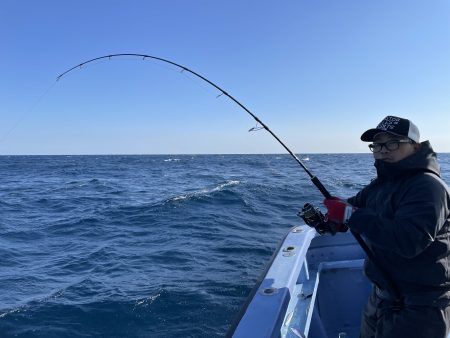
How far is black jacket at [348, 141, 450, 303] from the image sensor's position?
1967 mm

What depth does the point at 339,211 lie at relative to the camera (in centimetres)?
238

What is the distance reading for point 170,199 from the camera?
51.9 ft

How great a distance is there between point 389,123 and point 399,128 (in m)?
0.07

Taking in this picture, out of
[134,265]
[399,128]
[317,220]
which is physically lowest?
[134,265]

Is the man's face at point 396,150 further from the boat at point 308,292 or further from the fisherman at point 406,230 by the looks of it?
the boat at point 308,292

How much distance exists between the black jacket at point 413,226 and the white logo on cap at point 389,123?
0.64ft

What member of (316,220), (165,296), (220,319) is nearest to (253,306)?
(316,220)

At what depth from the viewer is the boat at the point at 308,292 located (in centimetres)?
260

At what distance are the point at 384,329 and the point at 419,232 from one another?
75 cm

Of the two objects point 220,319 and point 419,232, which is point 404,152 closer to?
point 419,232

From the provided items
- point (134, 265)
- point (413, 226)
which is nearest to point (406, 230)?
A: point (413, 226)

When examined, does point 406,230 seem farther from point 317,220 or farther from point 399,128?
point 317,220

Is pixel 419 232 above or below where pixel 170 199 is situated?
above

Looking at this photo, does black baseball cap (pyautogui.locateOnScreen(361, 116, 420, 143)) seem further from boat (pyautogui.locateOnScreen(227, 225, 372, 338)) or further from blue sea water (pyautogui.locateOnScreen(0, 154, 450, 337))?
blue sea water (pyautogui.locateOnScreen(0, 154, 450, 337))
